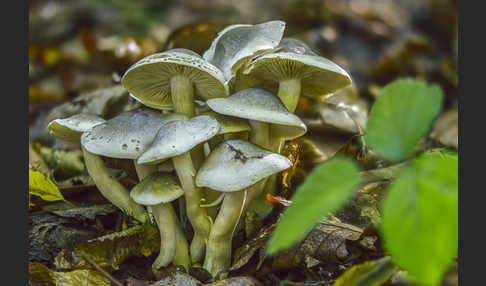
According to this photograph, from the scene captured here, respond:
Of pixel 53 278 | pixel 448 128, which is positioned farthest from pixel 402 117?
pixel 448 128

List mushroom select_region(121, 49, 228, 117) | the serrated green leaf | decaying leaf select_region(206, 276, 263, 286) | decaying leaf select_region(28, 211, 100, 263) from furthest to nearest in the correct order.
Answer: the serrated green leaf < decaying leaf select_region(28, 211, 100, 263) < mushroom select_region(121, 49, 228, 117) < decaying leaf select_region(206, 276, 263, 286)

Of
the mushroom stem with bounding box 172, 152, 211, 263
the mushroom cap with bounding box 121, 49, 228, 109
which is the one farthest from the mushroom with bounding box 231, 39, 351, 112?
the mushroom stem with bounding box 172, 152, 211, 263

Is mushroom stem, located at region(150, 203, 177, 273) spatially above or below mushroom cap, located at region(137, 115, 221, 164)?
below

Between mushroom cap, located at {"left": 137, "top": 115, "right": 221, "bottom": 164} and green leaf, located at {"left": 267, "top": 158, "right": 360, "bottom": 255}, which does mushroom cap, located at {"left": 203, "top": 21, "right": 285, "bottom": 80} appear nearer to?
mushroom cap, located at {"left": 137, "top": 115, "right": 221, "bottom": 164}

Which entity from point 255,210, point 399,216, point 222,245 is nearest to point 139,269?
point 222,245

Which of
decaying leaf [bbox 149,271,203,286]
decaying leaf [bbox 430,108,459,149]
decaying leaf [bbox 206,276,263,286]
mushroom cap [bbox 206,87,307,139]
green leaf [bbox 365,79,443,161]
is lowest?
decaying leaf [bbox 430,108,459,149]

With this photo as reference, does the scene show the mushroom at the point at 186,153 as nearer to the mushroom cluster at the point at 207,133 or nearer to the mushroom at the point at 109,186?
the mushroom cluster at the point at 207,133

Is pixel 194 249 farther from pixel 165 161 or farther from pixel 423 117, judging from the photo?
pixel 423 117
